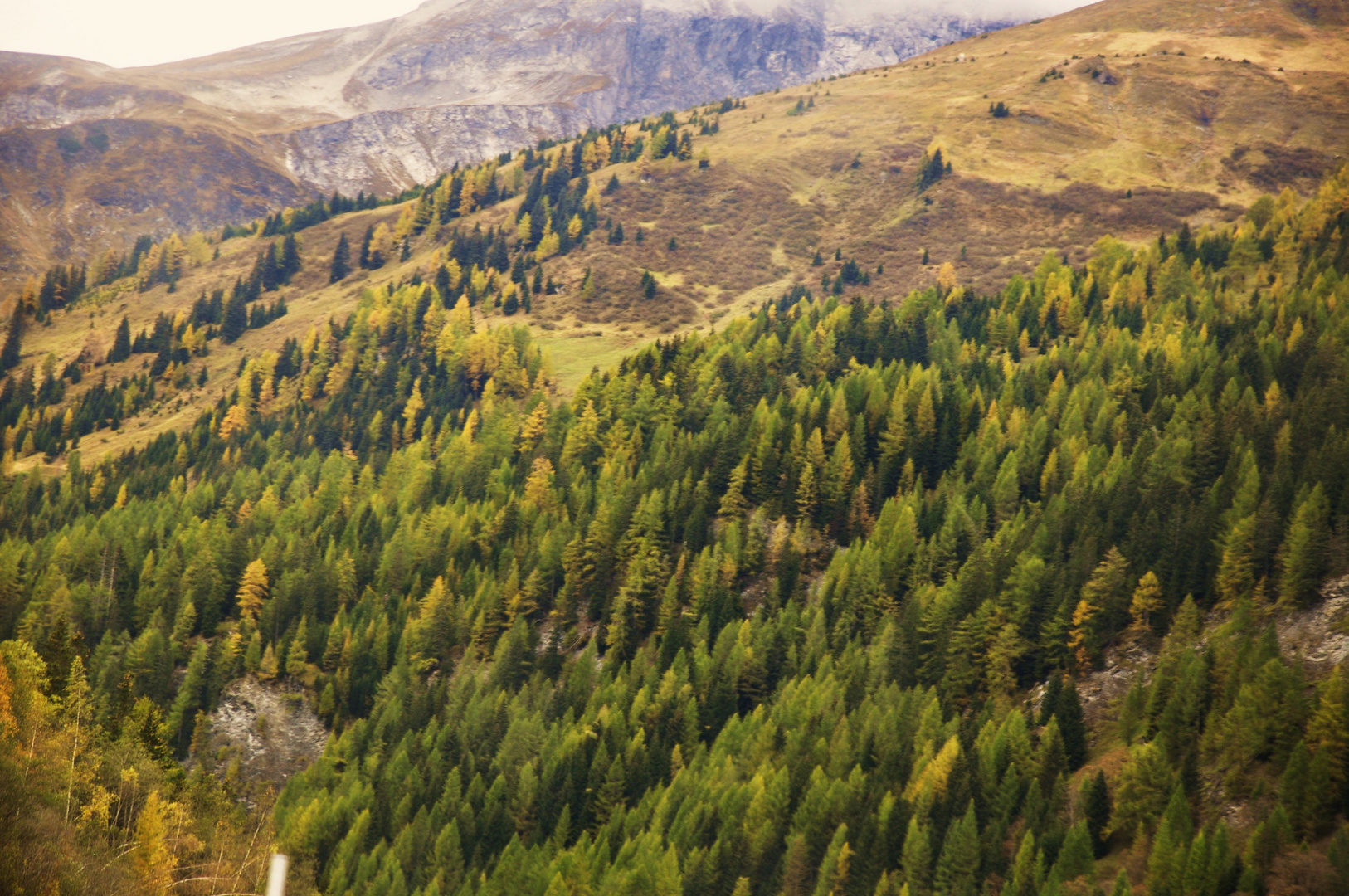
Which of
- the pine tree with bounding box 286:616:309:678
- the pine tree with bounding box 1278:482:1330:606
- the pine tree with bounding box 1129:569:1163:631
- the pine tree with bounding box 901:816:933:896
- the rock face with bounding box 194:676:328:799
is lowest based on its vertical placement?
the rock face with bounding box 194:676:328:799

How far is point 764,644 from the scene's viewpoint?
455ft

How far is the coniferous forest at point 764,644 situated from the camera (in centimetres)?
9706

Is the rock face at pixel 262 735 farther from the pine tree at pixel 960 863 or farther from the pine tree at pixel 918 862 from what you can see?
the pine tree at pixel 960 863

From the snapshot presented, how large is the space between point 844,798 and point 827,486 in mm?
57984

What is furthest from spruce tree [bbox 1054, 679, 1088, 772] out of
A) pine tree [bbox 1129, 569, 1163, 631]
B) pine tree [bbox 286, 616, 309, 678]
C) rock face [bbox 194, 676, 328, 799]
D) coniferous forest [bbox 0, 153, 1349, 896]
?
pine tree [bbox 286, 616, 309, 678]

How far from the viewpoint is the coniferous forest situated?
9706cm

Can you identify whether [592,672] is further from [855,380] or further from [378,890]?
[855,380]

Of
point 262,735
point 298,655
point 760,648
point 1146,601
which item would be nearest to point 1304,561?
point 1146,601

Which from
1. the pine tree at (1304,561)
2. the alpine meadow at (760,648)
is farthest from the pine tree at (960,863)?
the pine tree at (1304,561)

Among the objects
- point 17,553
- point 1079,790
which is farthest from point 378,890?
point 17,553

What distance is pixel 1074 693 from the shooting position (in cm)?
11262

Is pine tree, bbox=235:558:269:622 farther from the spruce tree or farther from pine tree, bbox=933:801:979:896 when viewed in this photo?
the spruce tree

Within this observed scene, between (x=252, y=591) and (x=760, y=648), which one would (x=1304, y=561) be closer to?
(x=760, y=648)

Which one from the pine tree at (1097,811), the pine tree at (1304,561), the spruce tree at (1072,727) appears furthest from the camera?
the pine tree at (1304,561)
